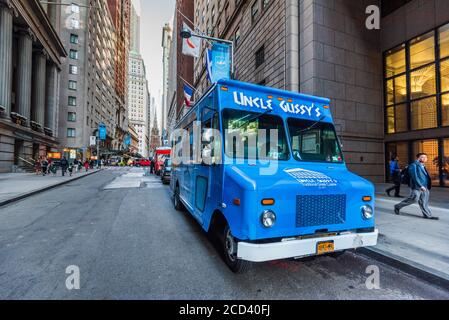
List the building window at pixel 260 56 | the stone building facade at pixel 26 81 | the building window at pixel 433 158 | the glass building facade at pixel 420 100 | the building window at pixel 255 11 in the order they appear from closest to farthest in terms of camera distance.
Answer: the glass building facade at pixel 420 100 < the building window at pixel 433 158 < the building window at pixel 260 56 < the building window at pixel 255 11 < the stone building facade at pixel 26 81

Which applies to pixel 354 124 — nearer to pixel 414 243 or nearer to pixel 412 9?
pixel 412 9

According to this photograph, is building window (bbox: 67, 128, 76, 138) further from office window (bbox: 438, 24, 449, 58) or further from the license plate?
the license plate

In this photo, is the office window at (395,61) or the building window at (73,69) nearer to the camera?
the office window at (395,61)

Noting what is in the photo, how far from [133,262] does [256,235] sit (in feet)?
7.44

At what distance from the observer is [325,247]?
3166 mm

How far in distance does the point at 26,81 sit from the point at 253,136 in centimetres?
3600

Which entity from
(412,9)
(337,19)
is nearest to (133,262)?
(337,19)

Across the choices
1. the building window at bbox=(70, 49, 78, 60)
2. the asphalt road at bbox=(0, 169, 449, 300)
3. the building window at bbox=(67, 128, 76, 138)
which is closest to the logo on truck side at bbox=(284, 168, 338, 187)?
the asphalt road at bbox=(0, 169, 449, 300)

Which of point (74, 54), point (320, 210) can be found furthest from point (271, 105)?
point (74, 54)

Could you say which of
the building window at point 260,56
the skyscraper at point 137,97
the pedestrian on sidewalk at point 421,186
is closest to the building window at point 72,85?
the building window at point 260,56

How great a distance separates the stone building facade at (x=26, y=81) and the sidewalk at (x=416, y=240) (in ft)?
93.4

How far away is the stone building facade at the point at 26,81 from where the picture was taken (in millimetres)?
22797

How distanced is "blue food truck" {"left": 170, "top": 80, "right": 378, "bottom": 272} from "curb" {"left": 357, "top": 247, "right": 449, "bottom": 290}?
0.83 meters

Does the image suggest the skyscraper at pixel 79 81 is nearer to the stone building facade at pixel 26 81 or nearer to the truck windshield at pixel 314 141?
the stone building facade at pixel 26 81
